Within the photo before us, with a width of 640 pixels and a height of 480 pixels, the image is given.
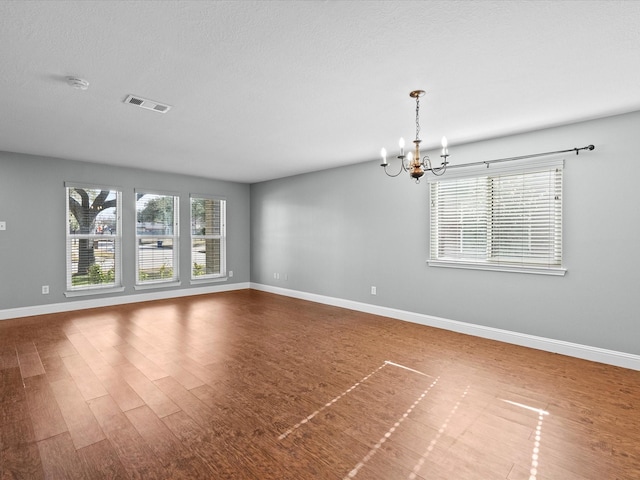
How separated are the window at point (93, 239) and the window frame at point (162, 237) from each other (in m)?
0.30

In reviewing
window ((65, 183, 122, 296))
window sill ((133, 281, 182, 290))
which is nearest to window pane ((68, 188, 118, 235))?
window ((65, 183, 122, 296))

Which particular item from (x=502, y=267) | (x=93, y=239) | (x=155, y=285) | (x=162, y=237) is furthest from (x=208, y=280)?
(x=502, y=267)

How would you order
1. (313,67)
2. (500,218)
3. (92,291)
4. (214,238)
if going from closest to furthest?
(313,67)
(500,218)
(92,291)
(214,238)

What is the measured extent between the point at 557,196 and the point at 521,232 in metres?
0.53

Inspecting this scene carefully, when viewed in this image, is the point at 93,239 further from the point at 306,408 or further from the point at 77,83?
the point at 306,408

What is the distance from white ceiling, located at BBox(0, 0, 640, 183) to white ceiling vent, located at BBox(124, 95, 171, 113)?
8 centimetres

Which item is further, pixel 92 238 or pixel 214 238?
pixel 214 238

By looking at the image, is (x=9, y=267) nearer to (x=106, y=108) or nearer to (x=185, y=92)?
(x=106, y=108)

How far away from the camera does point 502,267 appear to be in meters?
4.01

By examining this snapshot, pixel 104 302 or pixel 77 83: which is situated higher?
pixel 77 83

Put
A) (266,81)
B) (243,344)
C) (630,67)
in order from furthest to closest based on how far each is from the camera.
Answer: (243,344)
(266,81)
(630,67)

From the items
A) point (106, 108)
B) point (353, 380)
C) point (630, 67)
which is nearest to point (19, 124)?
point (106, 108)

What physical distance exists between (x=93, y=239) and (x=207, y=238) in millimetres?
2140

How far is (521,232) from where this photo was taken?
3.90 metres
